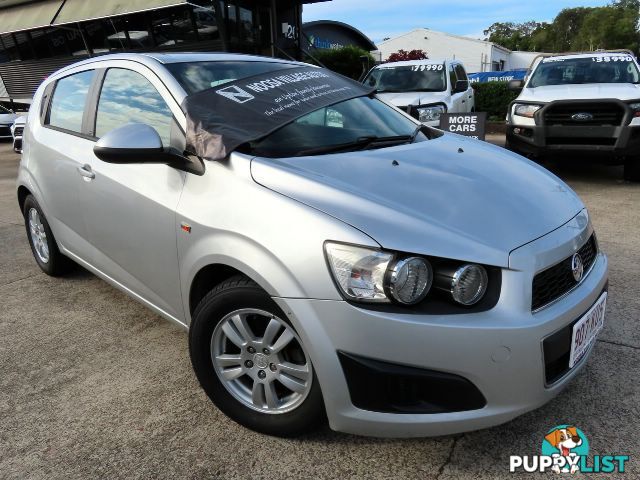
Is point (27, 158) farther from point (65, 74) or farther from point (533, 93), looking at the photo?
point (533, 93)

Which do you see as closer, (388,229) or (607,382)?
(388,229)

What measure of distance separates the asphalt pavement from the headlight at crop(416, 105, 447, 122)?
4.76 m

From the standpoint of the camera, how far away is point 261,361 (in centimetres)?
212

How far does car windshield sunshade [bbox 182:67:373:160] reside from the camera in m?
2.29

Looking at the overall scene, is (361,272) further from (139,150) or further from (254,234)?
(139,150)

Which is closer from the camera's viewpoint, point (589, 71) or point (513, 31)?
point (589, 71)

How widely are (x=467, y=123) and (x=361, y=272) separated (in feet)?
20.4

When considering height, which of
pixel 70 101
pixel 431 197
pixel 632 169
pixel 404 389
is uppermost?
pixel 70 101

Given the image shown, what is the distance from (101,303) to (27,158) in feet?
3.99

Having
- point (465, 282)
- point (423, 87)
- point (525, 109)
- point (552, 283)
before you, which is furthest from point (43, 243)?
point (423, 87)

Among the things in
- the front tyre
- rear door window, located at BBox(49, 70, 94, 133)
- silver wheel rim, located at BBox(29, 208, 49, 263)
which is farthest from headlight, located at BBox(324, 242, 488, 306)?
silver wheel rim, located at BBox(29, 208, 49, 263)

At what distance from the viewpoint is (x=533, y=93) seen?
7.07 m

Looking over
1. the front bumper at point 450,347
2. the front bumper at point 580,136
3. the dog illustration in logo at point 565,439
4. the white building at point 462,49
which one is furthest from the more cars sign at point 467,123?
the white building at point 462,49

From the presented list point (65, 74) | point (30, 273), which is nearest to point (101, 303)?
point (30, 273)
